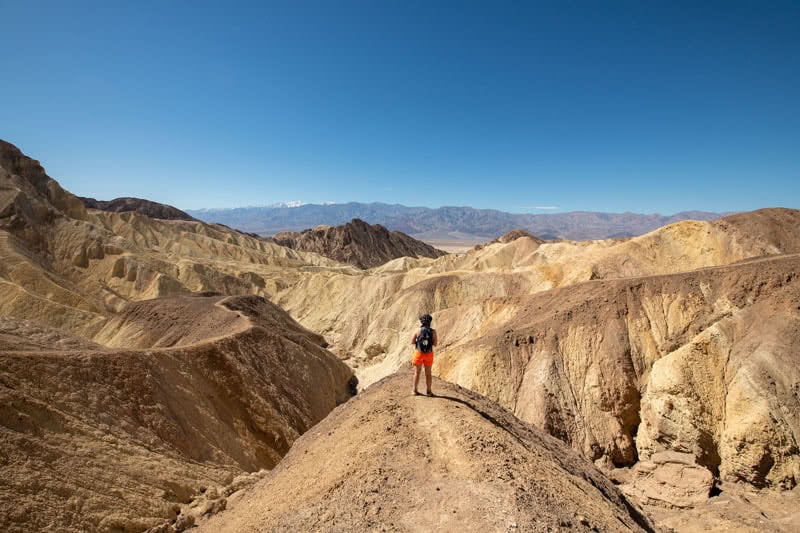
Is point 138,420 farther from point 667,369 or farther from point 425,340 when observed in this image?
point 667,369

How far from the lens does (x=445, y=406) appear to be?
840 centimetres

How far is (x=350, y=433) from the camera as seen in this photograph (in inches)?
322

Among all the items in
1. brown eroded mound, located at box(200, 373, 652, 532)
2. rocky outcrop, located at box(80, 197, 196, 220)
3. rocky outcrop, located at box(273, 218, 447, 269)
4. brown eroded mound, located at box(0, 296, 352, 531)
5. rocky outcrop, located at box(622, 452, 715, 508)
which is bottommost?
rocky outcrop, located at box(622, 452, 715, 508)

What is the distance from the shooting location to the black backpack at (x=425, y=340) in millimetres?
8586

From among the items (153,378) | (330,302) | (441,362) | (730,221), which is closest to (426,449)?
(153,378)

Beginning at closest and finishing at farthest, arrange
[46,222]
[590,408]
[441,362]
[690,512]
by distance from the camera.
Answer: [690,512]
[590,408]
[441,362]
[46,222]

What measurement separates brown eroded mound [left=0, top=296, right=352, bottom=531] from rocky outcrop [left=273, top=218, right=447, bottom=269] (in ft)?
325

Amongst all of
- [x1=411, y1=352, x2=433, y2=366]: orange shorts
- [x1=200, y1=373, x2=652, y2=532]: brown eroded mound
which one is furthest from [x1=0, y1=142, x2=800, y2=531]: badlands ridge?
[x1=411, y1=352, x2=433, y2=366]: orange shorts

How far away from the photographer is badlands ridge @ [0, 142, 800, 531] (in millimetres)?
6676

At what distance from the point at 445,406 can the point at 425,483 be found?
2.43 meters

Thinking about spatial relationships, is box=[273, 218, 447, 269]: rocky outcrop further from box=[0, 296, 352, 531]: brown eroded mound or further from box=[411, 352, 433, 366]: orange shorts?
box=[411, 352, 433, 366]: orange shorts

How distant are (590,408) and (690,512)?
573 centimetres

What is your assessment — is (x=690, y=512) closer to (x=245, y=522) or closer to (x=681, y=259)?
(x=245, y=522)

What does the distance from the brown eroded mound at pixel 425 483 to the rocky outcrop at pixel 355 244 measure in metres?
113
